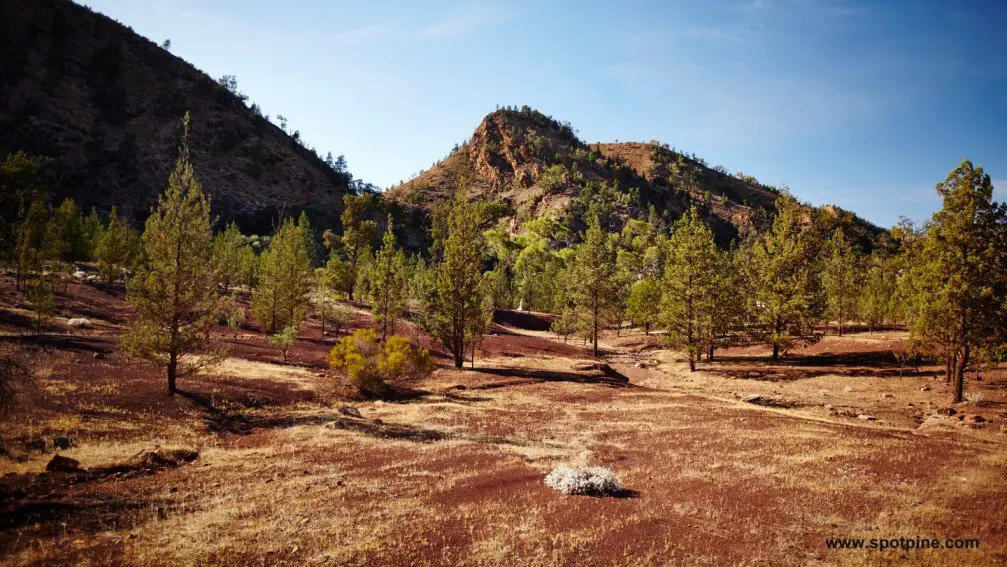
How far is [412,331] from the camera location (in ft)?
200

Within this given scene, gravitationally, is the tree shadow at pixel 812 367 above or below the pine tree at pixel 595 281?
below

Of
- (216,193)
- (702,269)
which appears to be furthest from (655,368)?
(216,193)

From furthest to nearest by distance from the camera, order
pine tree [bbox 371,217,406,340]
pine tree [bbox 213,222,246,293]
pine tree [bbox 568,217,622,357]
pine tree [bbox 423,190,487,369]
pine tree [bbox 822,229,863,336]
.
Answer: pine tree [bbox 822,229,863,336] < pine tree [bbox 213,222,246,293] < pine tree [bbox 568,217,622,357] < pine tree [bbox 371,217,406,340] < pine tree [bbox 423,190,487,369]

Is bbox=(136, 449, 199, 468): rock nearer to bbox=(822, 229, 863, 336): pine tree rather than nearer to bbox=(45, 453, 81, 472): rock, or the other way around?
bbox=(45, 453, 81, 472): rock

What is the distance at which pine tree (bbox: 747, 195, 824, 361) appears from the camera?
146ft

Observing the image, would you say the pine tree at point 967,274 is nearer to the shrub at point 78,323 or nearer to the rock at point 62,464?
the rock at point 62,464

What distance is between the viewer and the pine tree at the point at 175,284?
69.8 ft

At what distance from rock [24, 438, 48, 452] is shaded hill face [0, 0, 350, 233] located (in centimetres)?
13715

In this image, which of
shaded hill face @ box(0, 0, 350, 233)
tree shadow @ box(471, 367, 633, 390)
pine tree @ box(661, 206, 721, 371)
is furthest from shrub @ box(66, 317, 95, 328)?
shaded hill face @ box(0, 0, 350, 233)

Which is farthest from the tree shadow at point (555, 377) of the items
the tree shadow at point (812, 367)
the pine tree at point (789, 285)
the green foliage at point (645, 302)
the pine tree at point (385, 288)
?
the green foliage at point (645, 302)

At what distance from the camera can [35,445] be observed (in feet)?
47.1

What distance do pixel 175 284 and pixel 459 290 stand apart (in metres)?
20.6

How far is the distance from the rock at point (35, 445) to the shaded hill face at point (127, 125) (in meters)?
137

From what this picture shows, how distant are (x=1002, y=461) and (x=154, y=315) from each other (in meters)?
33.1
